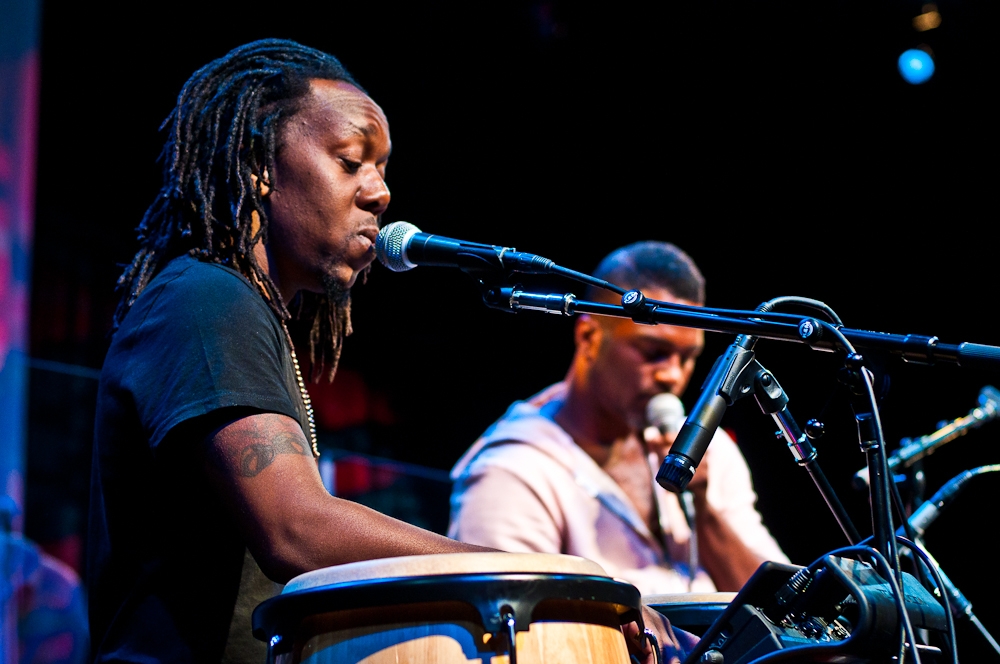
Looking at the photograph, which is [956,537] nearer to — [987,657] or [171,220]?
[987,657]

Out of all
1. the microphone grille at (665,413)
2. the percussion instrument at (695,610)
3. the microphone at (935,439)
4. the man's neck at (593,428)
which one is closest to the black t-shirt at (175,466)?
the percussion instrument at (695,610)

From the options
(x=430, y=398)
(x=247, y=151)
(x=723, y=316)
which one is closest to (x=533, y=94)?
(x=430, y=398)

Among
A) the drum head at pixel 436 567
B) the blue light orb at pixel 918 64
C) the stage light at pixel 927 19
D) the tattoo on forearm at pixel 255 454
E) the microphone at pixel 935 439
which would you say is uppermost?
the stage light at pixel 927 19

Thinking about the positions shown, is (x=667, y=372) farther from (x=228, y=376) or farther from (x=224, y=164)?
(x=228, y=376)

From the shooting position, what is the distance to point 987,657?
4988mm

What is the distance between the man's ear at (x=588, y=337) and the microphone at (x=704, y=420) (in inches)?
95.7

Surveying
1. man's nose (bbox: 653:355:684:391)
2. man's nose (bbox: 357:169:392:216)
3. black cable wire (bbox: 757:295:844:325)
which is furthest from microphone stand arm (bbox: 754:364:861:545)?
man's nose (bbox: 653:355:684:391)

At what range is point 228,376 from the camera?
1586 mm

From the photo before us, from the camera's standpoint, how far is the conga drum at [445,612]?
1311 mm

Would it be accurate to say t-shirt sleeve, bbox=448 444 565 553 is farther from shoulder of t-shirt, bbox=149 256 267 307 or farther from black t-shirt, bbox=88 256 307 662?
shoulder of t-shirt, bbox=149 256 267 307

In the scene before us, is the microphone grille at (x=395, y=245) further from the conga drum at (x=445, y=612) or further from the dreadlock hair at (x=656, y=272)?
the dreadlock hair at (x=656, y=272)

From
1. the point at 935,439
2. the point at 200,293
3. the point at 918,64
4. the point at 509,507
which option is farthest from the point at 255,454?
the point at 918,64

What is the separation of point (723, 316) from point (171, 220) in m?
1.33

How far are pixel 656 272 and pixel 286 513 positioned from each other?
2.79m
